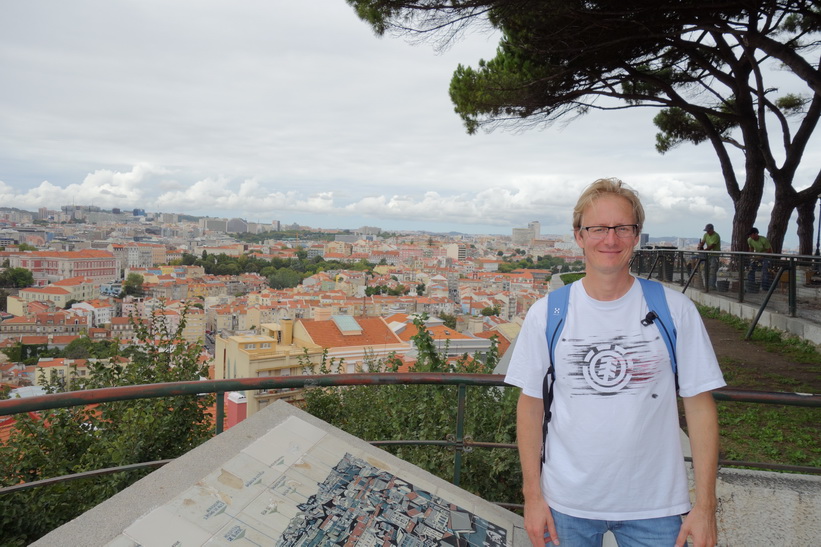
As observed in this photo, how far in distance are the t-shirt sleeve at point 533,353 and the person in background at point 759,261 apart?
7537 mm

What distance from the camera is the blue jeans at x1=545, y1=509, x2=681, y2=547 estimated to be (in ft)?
4.39

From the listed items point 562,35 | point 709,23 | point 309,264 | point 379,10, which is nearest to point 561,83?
point 562,35

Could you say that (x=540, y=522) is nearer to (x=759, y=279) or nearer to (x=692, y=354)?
(x=692, y=354)

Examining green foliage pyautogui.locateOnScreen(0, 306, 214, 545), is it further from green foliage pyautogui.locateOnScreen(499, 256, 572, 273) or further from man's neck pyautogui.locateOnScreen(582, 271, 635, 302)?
green foliage pyautogui.locateOnScreen(499, 256, 572, 273)

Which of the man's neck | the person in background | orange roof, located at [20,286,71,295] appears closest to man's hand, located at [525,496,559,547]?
the man's neck

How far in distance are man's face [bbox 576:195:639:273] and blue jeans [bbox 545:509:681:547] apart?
611 millimetres

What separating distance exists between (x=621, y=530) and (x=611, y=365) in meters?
0.41

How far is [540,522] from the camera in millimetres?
1397

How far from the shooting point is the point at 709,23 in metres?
8.07

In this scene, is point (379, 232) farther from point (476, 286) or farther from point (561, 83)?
point (561, 83)

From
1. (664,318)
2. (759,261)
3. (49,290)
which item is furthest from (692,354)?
(49,290)

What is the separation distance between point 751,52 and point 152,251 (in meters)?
68.7

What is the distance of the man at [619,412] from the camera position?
4.33 ft

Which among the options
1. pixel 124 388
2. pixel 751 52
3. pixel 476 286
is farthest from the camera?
pixel 476 286
